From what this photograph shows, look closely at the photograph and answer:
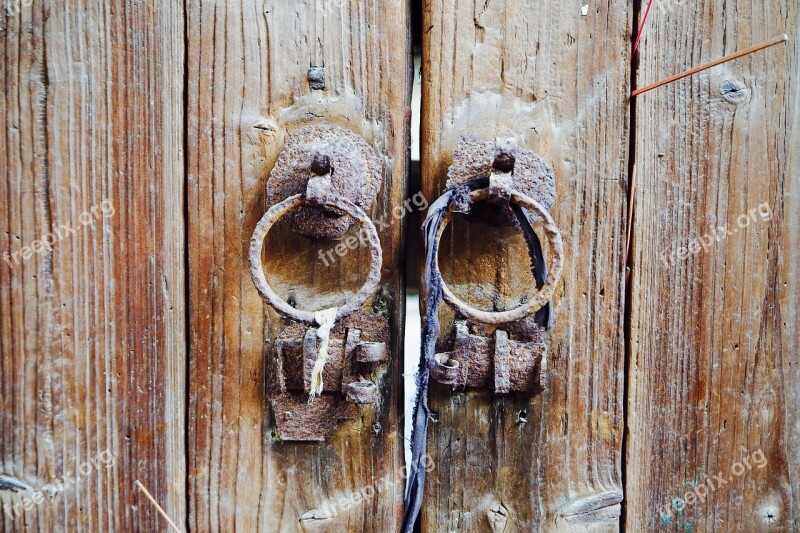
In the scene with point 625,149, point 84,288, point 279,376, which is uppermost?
point 625,149

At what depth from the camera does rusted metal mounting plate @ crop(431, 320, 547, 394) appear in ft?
2.01

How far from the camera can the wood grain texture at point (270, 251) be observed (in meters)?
0.64

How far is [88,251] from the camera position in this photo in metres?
0.64

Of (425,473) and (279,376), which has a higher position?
(279,376)

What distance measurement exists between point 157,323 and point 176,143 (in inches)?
8.7

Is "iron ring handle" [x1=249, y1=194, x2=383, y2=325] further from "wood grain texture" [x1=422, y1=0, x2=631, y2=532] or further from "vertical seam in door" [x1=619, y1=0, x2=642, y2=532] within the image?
"vertical seam in door" [x1=619, y1=0, x2=642, y2=532]

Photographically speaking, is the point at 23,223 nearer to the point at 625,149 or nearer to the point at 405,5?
the point at 405,5

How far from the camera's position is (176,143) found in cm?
64

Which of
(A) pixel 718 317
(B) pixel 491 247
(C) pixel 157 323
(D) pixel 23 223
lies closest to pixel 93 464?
(C) pixel 157 323

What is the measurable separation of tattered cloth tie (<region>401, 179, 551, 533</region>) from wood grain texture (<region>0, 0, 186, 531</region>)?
302 mm

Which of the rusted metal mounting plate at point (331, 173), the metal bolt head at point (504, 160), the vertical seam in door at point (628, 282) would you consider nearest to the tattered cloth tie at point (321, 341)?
the rusted metal mounting plate at point (331, 173)

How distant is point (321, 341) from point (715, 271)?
0.49 meters

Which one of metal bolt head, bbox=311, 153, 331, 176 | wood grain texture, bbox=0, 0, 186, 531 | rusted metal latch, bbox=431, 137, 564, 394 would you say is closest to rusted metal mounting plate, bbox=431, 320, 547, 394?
rusted metal latch, bbox=431, 137, 564, 394

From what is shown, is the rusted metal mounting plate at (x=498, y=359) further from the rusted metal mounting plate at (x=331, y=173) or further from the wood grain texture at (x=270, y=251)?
the rusted metal mounting plate at (x=331, y=173)
